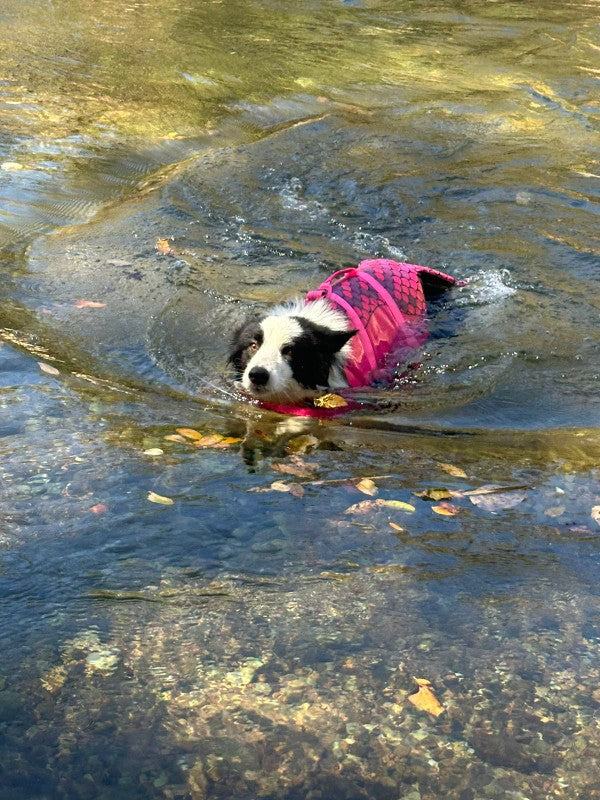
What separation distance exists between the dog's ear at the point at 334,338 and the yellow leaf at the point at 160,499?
88.5 inches

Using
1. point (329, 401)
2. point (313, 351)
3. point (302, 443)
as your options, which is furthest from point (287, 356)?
point (302, 443)

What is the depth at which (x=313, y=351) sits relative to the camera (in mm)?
6535

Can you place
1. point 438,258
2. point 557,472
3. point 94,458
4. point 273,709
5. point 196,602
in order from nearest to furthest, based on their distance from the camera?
point 273,709 → point 196,602 → point 94,458 → point 557,472 → point 438,258

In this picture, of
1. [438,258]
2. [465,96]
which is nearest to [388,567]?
[438,258]

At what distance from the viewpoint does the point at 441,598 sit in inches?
156

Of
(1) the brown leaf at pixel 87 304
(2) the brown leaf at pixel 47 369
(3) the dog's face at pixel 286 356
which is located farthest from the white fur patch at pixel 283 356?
(1) the brown leaf at pixel 87 304

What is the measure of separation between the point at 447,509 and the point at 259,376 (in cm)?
189

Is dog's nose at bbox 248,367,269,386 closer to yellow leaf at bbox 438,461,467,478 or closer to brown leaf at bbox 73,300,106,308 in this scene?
yellow leaf at bbox 438,461,467,478

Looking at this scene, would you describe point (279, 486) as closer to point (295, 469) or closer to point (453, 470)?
point (295, 469)

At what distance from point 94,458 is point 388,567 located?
173 centimetres

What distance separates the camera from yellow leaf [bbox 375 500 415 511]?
4.73m

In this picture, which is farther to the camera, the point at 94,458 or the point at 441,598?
the point at 94,458

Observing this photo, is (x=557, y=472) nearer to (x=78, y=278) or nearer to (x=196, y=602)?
(x=196, y=602)

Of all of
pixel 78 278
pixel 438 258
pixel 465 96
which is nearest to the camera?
pixel 78 278
